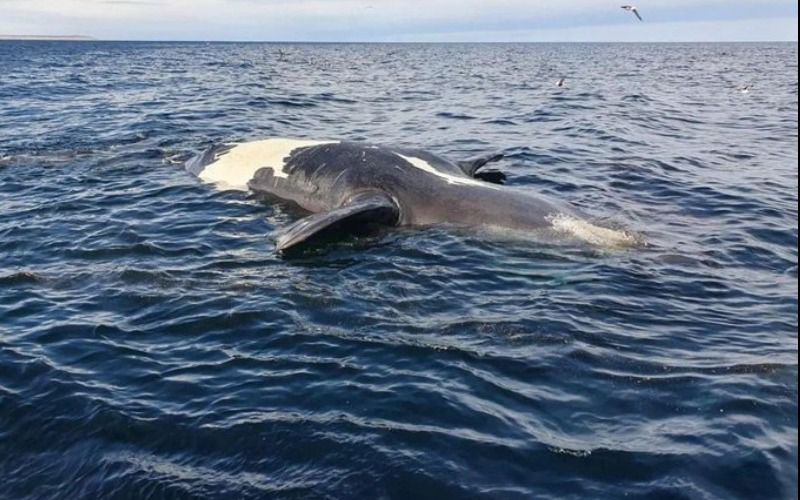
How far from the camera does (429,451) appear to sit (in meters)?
5.10

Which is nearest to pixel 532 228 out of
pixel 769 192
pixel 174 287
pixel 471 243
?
pixel 471 243

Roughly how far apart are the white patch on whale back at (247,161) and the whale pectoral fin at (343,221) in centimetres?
244

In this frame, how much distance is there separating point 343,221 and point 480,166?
413 cm

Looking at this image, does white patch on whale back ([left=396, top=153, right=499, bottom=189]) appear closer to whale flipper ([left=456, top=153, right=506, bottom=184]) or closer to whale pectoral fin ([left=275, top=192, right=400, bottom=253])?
whale pectoral fin ([left=275, top=192, right=400, bottom=253])

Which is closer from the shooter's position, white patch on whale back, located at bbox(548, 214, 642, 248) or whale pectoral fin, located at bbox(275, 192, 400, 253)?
whale pectoral fin, located at bbox(275, 192, 400, 253)

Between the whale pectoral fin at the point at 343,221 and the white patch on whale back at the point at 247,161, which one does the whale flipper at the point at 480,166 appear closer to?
the white patch on whale back at the point at 247,161

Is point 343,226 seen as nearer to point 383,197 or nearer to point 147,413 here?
point 383,197

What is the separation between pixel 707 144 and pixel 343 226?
12.5 m

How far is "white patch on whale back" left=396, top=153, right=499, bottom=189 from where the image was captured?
34.3ft

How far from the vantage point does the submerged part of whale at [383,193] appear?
30.9ft

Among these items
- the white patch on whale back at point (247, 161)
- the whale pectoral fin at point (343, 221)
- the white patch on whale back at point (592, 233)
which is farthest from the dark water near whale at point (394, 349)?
the white patch on whale back at point (247, 161)

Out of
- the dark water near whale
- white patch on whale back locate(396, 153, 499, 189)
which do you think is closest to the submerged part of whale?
white patch on whale back locate(396, 153, 499, 189)

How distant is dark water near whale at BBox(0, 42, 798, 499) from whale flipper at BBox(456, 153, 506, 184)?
0.68m

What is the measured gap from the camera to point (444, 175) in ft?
35.2
